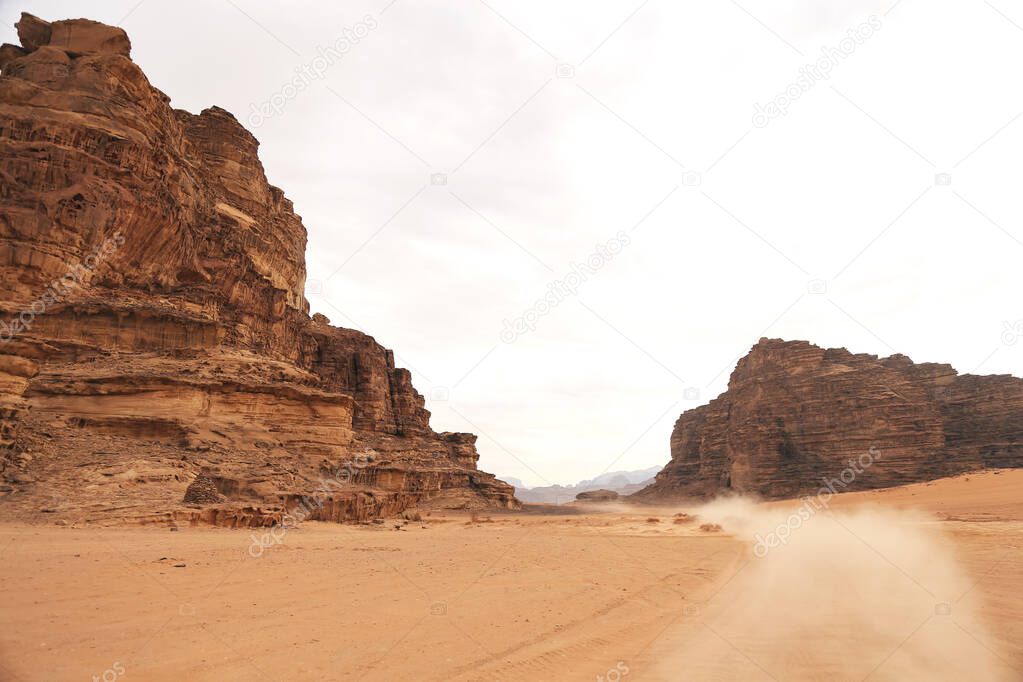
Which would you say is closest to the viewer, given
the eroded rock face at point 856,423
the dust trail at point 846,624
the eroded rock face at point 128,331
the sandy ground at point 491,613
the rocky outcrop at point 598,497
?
the sandy ground at point 491,613

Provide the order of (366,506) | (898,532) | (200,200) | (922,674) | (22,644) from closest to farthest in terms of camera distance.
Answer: (22,644)
(922,674)
(898,532)
(366,506)
(200,200)

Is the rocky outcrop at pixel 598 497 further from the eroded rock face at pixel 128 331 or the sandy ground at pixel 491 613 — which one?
the sandy ground at pixel 491 613

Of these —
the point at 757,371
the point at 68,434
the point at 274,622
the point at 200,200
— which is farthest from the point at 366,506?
the point at 757,371

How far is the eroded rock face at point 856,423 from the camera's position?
5562 cm

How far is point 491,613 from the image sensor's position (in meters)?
6.69

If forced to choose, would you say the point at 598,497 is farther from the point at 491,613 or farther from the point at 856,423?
the point at 491,613

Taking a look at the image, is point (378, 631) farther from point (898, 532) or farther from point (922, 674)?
point (898, 532)

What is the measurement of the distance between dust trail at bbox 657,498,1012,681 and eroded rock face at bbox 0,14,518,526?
13.2 metres

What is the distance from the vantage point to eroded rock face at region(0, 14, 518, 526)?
15273mm

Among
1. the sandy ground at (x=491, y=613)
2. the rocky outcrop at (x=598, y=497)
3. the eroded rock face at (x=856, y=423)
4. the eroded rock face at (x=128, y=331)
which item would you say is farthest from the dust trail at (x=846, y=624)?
the rocky outcrop at (x=598, y=497)

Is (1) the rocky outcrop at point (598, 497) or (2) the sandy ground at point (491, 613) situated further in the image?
(1) the rocky outcrop at point (598, 497)

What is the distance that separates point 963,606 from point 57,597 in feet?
34.3

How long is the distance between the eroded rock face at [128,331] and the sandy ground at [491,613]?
4.70 metres

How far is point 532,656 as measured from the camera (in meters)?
5.26
